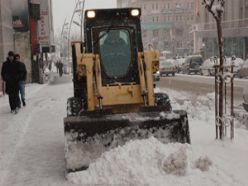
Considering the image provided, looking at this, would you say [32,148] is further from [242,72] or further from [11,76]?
[242,72]

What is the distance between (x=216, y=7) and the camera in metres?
9.46

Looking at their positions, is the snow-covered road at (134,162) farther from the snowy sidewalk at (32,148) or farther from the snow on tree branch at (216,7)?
the snow on tree branch at (216,7)

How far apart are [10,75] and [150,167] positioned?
28.7 ft

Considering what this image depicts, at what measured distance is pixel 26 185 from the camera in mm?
7273

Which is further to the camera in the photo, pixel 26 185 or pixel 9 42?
pixel 9 42

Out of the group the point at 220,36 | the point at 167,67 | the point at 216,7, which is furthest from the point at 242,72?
the point at 220,36

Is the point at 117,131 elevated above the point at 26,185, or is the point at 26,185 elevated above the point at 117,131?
the point at 117,131

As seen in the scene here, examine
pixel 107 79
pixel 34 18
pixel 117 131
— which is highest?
pixel 34 18

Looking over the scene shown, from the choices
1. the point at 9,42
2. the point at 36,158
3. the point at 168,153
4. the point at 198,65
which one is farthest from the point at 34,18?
the point at 168,153

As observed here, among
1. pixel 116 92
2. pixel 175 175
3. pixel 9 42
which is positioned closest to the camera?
pixel 175 175

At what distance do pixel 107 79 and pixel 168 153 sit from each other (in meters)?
2.26

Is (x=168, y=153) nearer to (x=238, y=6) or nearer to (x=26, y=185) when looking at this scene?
(x=26, y=185)

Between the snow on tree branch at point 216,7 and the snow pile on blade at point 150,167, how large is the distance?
3092 millimetres

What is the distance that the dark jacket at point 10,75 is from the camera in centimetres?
1480
